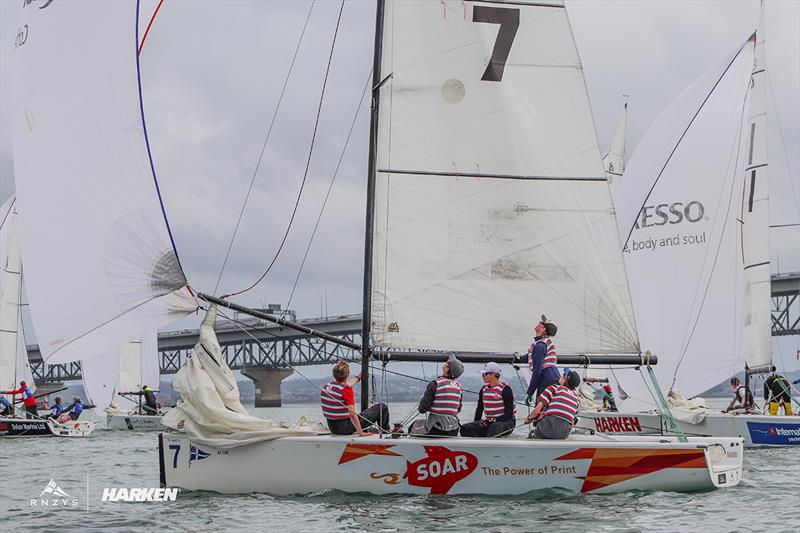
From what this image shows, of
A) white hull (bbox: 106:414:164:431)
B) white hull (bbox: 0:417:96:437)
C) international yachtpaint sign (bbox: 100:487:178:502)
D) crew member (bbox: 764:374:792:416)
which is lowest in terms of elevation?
white hull (bbox: 106:414:164:431)

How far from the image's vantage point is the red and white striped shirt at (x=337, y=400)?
1113 centimetres

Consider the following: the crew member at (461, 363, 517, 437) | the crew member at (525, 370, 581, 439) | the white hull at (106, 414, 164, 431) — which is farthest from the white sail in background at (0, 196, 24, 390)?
the crew member at (525, 370, 581, 439)

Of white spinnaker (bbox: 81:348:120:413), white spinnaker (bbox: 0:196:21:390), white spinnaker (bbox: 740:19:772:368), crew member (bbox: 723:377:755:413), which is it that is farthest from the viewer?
white spinnaker (bbox: 81:348:120:413)

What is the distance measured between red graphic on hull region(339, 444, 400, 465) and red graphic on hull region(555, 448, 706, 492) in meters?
1.84

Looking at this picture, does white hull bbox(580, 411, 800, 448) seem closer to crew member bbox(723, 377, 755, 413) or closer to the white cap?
crew member bbox(723, 377, 755, 413)

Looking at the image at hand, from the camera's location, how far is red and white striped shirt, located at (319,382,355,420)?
1113cm

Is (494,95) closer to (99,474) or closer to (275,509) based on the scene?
(275,509)

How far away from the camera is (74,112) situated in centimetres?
1063

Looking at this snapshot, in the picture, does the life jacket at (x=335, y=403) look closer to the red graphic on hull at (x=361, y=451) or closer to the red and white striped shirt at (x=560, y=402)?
the red graphic on hull at (x=361, y=451)

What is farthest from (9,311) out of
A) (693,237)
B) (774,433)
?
(774,433)

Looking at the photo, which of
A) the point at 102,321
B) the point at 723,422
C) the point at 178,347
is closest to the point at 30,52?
the point at 102,321

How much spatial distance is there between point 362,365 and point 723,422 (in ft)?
33.3

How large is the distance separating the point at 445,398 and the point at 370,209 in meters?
2.63

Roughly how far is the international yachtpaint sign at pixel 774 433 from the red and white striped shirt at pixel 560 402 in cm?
936
